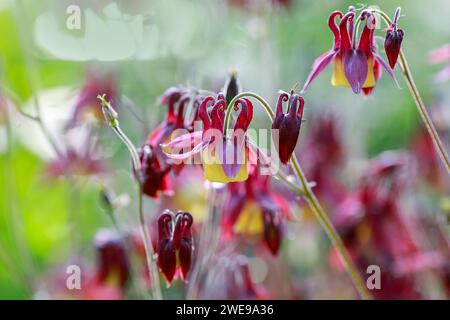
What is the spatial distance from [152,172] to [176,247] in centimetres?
12

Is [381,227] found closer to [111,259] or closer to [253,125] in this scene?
[253,125]

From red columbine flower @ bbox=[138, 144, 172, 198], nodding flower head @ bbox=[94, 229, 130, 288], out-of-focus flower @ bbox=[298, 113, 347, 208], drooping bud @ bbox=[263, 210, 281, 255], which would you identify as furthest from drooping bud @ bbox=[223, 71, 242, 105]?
out-of-focus flower @ bbox=[298, 113, 347, 208]

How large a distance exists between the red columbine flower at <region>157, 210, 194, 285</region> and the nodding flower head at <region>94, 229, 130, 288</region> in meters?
0.40

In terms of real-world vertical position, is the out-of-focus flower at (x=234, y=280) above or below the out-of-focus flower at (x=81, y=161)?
below

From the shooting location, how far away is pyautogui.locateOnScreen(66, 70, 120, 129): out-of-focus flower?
1.54 metres

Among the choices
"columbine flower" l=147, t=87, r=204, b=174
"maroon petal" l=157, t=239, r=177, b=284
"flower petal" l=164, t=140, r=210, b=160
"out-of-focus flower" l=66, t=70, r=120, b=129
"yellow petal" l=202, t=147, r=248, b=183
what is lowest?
"maroon petal" l=157, t=239, r=177, b=284

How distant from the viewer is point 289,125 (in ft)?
3.15

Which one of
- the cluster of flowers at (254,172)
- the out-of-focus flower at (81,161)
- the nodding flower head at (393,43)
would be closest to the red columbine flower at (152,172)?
the cluster of flowers at (254,172)

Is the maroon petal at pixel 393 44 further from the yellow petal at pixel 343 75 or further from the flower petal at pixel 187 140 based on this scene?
the flower petal at pixel 187 140

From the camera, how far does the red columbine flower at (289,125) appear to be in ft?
3.15

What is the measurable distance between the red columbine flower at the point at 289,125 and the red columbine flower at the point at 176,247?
154mm

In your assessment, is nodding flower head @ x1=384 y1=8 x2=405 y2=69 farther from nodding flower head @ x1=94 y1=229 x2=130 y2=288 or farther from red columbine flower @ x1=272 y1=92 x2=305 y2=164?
nodding flower head @ x1=94 y1=229 x2=130 y2=288
